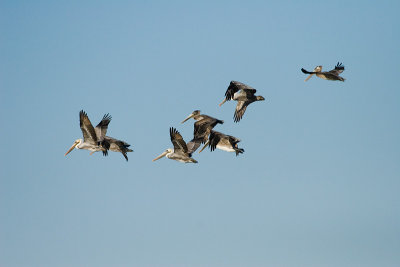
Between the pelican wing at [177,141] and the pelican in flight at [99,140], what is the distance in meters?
2.33

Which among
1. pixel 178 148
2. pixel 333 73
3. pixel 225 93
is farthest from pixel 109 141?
pixel 333 73

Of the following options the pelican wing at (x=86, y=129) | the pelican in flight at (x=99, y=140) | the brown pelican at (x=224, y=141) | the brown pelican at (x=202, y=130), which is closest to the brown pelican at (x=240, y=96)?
the brown pelican at (x=202, y=130)

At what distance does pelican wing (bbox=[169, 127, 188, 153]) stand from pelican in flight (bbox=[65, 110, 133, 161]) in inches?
91.8

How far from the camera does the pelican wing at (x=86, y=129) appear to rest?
25.7 meters

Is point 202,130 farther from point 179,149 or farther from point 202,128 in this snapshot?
point 179,149

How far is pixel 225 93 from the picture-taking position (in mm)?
28656

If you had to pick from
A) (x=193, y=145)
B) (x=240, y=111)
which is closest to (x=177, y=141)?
(x=193, y=145)

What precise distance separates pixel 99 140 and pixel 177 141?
11.1 ft

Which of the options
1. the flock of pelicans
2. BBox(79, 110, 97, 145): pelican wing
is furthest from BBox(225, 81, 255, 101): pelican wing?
BBox(79, 110, 97, 145): pelican wing

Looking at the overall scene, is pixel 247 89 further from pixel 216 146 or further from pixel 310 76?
pixel 310 76

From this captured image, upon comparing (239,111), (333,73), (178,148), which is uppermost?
(333,73)

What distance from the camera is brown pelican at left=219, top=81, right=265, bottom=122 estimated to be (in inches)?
1115

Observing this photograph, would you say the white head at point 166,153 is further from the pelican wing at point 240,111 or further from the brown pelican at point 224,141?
the pelican wing at point 240,111

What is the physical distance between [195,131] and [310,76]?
34.0 feet
